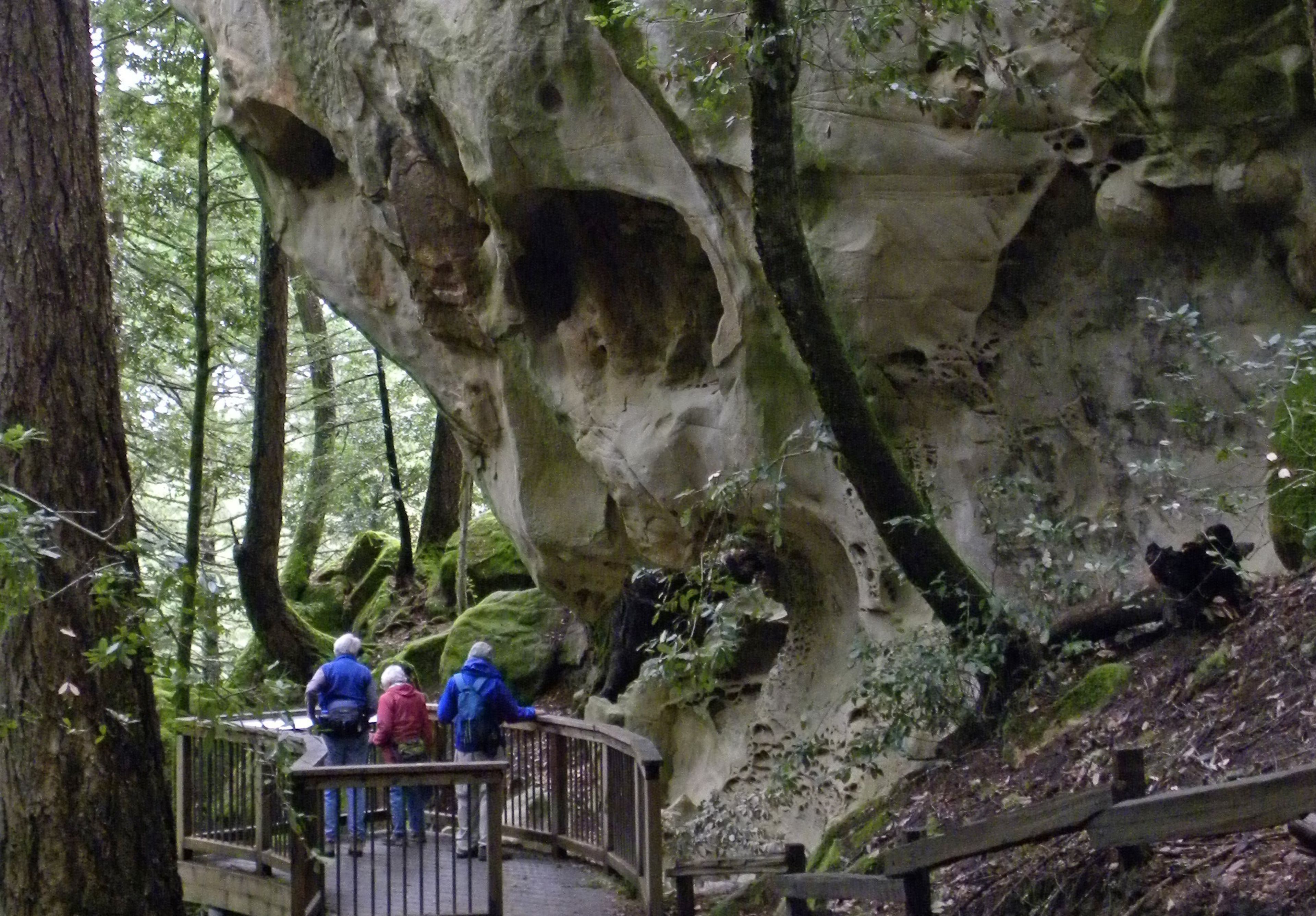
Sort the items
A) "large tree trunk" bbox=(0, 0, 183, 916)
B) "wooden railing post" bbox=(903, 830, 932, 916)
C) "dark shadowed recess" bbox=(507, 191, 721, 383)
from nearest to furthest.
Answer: "wooden railing post" bbox=(903, 830, 932, 916)
"large tree trunk" bbox=(0, 0, 183, 916)
"dark shadowed recess" bbox=(507, 191, 721, 383)

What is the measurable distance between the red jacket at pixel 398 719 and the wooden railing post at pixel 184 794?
1.42 m

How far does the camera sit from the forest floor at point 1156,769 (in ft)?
15.0

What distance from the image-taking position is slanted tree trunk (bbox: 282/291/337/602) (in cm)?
2178

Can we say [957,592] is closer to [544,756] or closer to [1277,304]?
[1277,304]

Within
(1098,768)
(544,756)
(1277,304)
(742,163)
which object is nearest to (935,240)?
(742,163)

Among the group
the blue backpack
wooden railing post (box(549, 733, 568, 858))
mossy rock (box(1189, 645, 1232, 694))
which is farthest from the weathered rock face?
the blue backpack

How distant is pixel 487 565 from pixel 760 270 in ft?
36.1

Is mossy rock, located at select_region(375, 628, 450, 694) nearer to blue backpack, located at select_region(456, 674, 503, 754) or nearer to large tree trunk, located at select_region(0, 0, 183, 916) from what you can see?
blue backpack, located at select_region(456, 674, 503, 754)

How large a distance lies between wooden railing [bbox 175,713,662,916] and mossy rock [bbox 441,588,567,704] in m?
5.10

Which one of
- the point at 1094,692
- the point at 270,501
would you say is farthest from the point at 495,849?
the point at 270,501

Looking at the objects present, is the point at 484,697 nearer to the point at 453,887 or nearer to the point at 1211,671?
the point at 453,887

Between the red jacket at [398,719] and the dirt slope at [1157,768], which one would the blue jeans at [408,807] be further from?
the dirt slope at [1157,768]

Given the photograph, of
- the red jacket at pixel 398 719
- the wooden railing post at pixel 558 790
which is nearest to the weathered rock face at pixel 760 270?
Result: the wooden railing post at pixel 558 790

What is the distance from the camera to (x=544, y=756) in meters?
11.2
